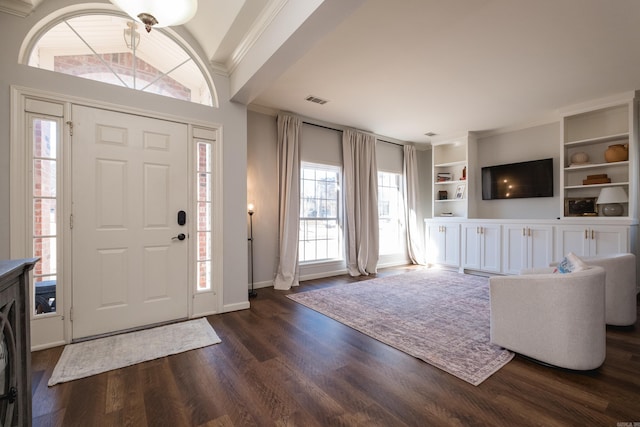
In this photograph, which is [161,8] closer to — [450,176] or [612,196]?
[612,196]

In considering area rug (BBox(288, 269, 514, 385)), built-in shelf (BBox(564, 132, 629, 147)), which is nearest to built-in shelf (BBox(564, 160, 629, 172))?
built-in shelf (BBox(564, 132, 629, 147))

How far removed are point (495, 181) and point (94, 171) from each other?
606cm

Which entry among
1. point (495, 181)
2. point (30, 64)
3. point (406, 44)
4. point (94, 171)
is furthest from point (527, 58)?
point (30, 64)

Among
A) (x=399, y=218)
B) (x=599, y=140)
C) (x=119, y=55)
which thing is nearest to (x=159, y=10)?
(x=119, y=55)

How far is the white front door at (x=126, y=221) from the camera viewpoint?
2.51m

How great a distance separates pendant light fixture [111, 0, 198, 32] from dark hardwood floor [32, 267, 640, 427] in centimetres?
228

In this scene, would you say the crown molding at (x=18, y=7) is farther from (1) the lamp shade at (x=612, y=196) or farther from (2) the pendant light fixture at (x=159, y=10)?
(1) the lamp shade at (x=612, y=196)

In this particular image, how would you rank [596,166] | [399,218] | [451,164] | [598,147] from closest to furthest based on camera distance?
[596,166] → [598,147] → [451,164] → [399,218]

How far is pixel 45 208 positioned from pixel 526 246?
6.08 metres

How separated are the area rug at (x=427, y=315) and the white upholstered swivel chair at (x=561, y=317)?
261 mm

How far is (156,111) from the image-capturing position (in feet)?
9.27

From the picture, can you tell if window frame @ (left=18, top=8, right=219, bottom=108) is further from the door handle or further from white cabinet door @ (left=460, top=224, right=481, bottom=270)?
white cabinet door @ (left=460, top=224, right=481, bottom=270)

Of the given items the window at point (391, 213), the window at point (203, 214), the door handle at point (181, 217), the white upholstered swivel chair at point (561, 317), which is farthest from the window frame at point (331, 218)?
the white upholstered swivel chair at point (561, 317)

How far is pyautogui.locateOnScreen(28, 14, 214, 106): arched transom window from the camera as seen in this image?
8.25ft
